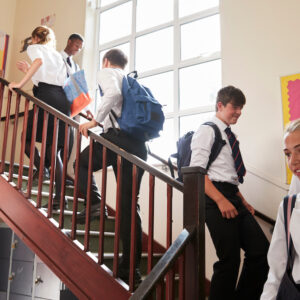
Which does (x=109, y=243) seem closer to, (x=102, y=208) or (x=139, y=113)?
(x=102, y=208)

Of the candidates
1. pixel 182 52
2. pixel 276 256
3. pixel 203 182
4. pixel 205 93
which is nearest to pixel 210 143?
pixel 203 182

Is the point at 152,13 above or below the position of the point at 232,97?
above

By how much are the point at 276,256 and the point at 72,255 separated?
4.44ft

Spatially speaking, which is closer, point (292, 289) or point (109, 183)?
point (292, 289)

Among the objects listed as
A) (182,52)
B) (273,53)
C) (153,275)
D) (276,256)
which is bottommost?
(153,275)

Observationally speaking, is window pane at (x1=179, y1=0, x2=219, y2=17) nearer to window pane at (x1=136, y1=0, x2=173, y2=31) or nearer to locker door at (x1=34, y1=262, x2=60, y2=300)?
window pane at (x1=136, y1=0, x2=173, y2=31)

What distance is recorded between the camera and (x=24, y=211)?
8.13ft

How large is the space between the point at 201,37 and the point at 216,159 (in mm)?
2222

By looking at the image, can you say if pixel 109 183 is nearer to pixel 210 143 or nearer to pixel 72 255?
pixel 72 255

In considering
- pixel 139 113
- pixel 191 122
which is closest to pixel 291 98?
pixel 191 122

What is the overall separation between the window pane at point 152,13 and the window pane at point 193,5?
15 cm

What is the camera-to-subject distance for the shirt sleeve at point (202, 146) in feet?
6.40

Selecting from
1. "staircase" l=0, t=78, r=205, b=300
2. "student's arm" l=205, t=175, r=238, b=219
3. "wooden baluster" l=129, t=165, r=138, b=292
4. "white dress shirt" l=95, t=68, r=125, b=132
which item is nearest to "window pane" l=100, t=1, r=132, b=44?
"staircase" l=0, t=78, r=205, b=300

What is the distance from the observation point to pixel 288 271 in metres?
1.11
